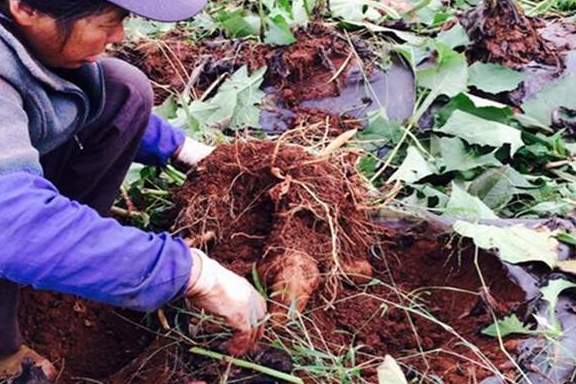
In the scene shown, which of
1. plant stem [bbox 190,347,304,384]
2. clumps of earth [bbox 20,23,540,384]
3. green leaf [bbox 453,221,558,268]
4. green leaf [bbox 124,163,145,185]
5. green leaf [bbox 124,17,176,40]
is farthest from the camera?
green leaf [bbox 124,17,176,40]

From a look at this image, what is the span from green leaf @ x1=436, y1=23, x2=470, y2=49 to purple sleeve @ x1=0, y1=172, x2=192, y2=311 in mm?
1707

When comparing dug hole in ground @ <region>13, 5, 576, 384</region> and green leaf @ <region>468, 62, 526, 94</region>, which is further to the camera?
green leaf @ <region>468, 62, 526, 94</region>

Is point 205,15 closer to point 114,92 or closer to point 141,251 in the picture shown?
point 114,92

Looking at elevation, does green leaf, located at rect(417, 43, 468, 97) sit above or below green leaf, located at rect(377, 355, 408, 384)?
below

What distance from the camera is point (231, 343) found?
184cm

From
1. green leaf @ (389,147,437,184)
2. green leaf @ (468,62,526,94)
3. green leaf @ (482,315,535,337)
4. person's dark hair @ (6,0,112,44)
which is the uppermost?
person's dark hair @ (6,0,112,44)

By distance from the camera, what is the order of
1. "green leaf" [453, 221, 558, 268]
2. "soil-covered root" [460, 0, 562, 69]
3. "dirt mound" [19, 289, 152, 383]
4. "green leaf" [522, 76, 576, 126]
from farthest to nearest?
"soil-covered root" [460, 0, 562, 69] < "green leaf" [522, 76, 576, 126] < "dirt mound" [19, 289, 152, 383] < "green leaf" [453, 221, 558, 268]

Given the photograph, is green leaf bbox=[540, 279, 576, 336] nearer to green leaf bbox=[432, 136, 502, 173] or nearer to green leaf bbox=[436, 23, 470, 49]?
green leaf bbox=[432, 136, 502, 173]

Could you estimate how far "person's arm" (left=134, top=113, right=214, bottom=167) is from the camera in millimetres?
2311

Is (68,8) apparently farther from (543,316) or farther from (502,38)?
(502,38)

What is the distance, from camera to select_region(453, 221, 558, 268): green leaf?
2037 millimetres

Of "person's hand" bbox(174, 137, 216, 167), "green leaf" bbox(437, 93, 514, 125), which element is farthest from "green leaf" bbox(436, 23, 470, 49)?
"person's hand" bbox(174, 137, 216, 167)

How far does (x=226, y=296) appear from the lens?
1710 millimetres

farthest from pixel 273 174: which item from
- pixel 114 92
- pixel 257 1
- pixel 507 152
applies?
pixel 257 1
